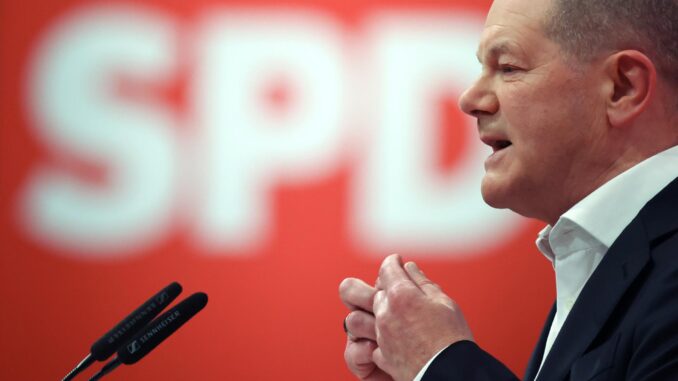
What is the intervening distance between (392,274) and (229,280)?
52.0 inches

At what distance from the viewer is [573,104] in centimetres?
107

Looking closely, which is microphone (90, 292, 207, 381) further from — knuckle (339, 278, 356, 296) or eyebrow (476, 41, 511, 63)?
eyebrow (476, 41, 511, 63)

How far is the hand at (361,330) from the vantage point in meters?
1.13

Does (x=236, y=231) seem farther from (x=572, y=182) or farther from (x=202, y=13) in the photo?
(x=572, y=182)

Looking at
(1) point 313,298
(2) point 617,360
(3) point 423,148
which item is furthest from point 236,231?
(2) point 617,360

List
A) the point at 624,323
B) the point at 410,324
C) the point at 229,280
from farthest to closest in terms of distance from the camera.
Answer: the point at 229,280, the point at 410,324, the point at 624,323

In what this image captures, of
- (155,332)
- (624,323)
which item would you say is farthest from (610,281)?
(155,332)

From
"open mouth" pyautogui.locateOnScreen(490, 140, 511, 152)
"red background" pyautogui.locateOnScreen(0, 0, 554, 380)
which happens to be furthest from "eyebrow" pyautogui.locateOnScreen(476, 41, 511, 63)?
"red background" pyautogui.locateOnScreen(0, 0, 554, 380)

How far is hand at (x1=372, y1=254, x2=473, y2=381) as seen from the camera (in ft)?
3.26

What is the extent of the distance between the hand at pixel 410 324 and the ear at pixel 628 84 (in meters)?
0.32

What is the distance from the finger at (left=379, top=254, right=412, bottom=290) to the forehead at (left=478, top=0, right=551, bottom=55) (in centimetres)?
31

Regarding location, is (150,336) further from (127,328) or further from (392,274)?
(392,274)

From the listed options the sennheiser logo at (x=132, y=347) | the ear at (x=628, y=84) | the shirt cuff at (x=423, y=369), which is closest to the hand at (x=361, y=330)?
the shirt cuff at (x=423, y=369)

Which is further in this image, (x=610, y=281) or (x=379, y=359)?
(x=379, y=359)
